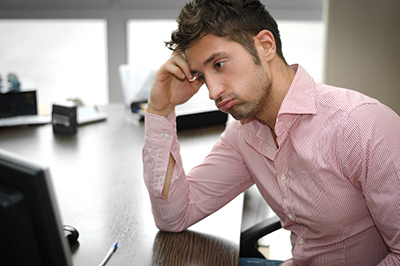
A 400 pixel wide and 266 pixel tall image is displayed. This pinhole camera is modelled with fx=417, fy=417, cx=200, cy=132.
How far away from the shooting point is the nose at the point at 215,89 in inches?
43.6

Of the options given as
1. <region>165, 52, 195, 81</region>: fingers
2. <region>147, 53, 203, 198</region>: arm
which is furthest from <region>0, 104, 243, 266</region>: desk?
<region>165, 52, 195, 81</region>: fingers

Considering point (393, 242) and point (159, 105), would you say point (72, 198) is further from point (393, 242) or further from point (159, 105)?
point (393, 242)

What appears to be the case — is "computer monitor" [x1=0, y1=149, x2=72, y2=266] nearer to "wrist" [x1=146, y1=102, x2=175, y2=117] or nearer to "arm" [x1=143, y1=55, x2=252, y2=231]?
"arm" [x1=143, y1=55, x2=252, y2=231]

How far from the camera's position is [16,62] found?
3.61m

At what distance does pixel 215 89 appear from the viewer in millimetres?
1109

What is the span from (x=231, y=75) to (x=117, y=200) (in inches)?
20.6

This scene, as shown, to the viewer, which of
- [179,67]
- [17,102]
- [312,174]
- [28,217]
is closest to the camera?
[28,217]

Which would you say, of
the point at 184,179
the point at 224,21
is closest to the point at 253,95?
the point at 224,21

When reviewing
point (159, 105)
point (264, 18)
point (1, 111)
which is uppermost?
point (264, 18)

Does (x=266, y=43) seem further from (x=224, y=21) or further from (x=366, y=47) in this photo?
(x=366, y=47)

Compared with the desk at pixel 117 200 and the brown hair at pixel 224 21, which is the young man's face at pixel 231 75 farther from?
the desk at pixel 117 200

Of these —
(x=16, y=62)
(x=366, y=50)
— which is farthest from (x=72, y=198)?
(x=16, y=62)

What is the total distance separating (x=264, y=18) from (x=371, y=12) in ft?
5.49

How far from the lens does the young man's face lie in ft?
3.57
